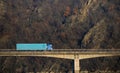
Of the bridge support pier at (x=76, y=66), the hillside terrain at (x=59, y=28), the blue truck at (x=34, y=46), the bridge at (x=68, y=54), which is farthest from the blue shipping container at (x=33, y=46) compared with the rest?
the bridge support pier at (x=76, y=66)

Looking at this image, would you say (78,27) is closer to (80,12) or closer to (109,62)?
(80,12)

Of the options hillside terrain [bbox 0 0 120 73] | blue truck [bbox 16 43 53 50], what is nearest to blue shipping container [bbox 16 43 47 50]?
blue truck [bbox 16 43 53 50]

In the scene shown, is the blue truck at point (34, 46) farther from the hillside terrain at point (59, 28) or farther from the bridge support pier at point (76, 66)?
the bridge support pier at point (76, 66)

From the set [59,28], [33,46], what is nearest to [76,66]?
[33,46]

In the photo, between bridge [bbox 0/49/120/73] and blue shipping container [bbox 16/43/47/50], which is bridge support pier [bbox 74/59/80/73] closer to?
bridge [bbox 0/49/120/73]

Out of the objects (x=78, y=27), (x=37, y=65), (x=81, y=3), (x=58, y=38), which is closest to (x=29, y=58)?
(x=37, y=65)

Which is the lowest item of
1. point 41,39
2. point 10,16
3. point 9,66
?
point 9,66

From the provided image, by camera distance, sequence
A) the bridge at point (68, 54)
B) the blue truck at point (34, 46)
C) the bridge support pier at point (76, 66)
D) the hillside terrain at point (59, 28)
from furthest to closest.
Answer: the hillside terrain at point (59, 28)
the blue truck at point (34, 46)
the bridge at point (68, 54)
the bridge support pier at point (76, 66)

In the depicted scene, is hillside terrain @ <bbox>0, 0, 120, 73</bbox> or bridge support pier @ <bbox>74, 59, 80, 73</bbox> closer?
bridge support pier @ <bbox>74, 59, 80, 73</bbox>

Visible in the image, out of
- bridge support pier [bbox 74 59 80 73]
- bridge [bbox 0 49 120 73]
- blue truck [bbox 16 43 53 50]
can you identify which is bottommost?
bridge support pier [bbox 74 59 80 73]
